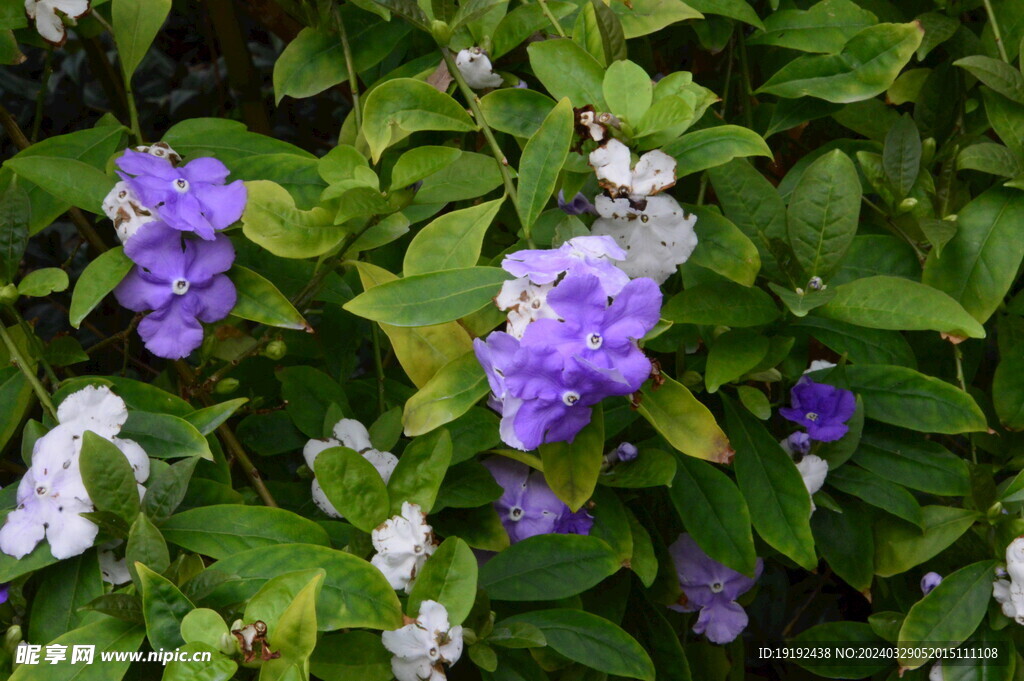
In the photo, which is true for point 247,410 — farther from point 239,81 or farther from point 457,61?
point 239,81

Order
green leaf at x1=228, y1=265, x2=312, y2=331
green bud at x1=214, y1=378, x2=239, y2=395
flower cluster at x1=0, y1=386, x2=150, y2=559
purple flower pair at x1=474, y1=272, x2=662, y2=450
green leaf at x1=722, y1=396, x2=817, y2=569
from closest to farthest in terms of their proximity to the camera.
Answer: purple flower pair at x1=474, y1=272, x2=662, y2=450
flower cluster at x1=0, y1=386, x2=150, y2=559
green leaf at x1=228, y1=265, x2=312, y2=331
green leaf at x1=722, y1=396, x2=817, y2=569
green bud at x1=214, y1=378, x2=239, y2=395

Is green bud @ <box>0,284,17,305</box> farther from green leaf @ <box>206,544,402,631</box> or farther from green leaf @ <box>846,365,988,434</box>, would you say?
green leaf @ <box>846,365,988,434</box>

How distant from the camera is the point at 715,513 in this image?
1291mm

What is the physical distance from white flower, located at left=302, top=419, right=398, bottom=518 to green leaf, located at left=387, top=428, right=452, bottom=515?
92 millimetres

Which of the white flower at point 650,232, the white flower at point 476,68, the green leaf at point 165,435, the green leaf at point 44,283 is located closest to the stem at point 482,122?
the white flower at point 476,68

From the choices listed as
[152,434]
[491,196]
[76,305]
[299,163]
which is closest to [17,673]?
[152,434]

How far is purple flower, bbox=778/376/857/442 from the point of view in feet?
4.26

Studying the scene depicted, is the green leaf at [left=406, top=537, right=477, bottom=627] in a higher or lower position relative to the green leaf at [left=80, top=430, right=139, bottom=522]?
lower

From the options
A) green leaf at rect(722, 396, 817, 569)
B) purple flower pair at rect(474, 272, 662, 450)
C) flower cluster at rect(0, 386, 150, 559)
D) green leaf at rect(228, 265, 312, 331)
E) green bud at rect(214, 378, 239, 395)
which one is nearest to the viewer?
purple flower pair at rect(474, 272, 662, 450)

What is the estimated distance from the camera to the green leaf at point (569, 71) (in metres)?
1.18

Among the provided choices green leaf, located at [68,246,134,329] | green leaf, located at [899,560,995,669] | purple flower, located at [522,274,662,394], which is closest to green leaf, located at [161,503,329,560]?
green leaf, located at [68,246,134,329]

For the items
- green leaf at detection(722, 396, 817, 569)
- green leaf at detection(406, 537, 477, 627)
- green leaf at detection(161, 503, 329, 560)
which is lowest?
green leaf at detection(722, 396, 817, 569)

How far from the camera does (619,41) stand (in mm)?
1216

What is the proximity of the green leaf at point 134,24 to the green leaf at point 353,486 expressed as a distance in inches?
24.4
